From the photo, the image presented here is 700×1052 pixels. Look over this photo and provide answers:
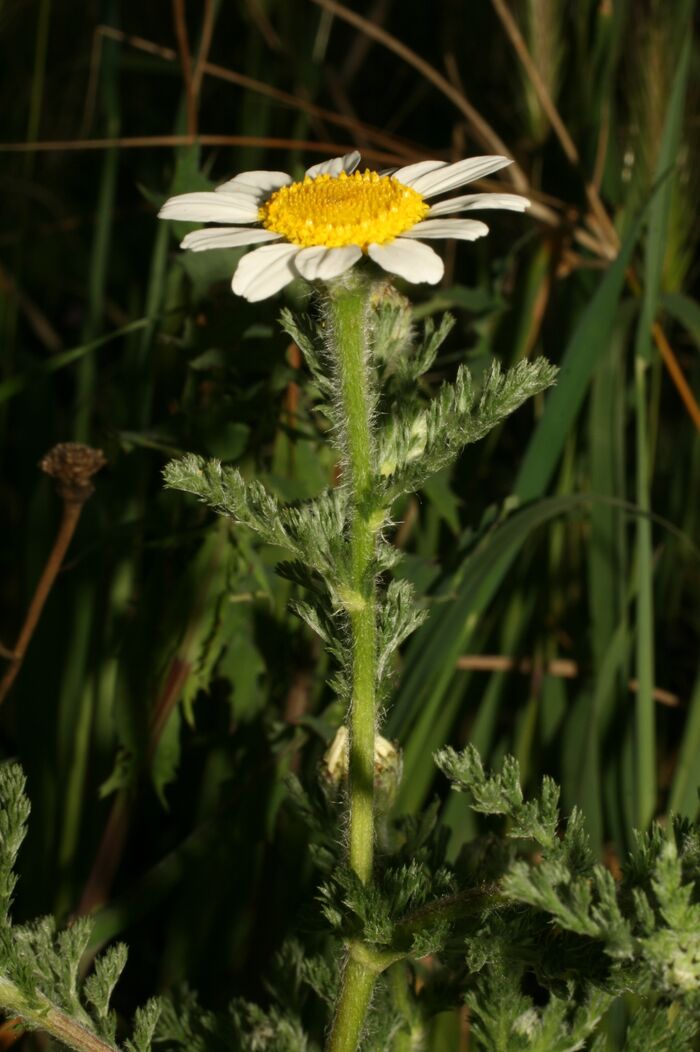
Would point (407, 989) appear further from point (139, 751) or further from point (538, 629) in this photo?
point (538, 629)

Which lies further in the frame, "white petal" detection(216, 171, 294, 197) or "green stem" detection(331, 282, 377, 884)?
"white petal" detection(216, 171, 294, 197)

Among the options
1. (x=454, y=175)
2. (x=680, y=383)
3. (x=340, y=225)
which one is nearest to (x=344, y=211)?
(x=340, y=225)

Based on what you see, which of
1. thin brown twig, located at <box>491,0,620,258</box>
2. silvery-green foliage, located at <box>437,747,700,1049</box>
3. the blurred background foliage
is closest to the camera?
silvery-green foliage, located at <box>437,747,700,1049</box>

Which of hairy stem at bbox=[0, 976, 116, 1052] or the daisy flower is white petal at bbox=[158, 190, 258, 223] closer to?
the daisy flower

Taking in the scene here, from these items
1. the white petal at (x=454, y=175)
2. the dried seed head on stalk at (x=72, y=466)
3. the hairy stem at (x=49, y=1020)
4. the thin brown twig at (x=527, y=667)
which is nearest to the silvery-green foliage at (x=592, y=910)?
the hairy stem at (x=49, y=1020)

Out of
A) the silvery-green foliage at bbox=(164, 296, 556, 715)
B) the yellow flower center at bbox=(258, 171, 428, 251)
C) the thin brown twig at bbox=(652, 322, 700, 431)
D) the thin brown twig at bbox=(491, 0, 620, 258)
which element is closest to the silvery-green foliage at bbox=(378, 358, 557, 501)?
the silvery-green foliage at bbox=(164, 296, 556, 715)

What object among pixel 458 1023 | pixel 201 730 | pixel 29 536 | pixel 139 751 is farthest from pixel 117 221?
pixel 458 1023

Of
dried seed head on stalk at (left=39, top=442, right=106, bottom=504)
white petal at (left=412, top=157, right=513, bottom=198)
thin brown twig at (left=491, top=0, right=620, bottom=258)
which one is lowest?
dried seed head on stalk at (left=39, top=442, right=106, bottom=504)
